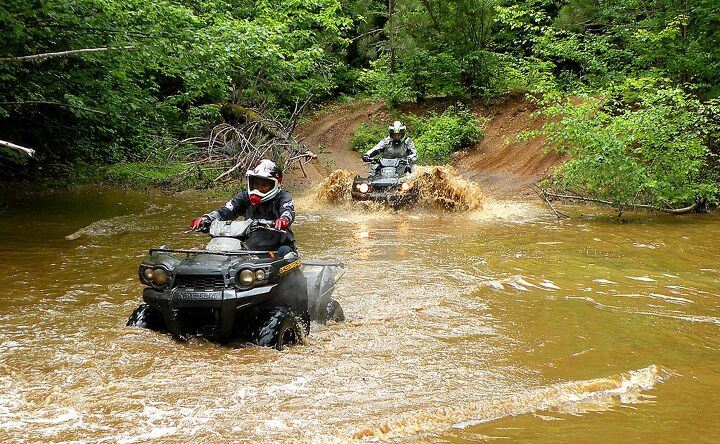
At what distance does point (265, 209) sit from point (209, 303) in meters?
1.63

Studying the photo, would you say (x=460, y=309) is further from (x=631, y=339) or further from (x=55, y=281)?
(x=55, y=281)

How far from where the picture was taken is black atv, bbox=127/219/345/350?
16.1ft

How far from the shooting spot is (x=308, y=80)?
2364cm

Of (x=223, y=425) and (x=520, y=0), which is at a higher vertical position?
(x=520, y=0)

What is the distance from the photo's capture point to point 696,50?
47.9 feet

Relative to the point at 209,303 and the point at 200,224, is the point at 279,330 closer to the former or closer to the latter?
the point at 209,303

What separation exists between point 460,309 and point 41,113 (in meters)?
11.7

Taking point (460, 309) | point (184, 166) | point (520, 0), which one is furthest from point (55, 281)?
point (520, 0)

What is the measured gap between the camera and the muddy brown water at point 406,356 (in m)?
3.83

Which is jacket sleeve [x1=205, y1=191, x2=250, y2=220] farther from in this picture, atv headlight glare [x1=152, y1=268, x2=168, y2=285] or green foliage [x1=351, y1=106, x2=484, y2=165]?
green foliage [x1=351, y1=106, x2=484, y2=165]

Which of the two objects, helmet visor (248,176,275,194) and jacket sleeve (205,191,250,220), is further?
jacket sleeve (205,191,250,220)

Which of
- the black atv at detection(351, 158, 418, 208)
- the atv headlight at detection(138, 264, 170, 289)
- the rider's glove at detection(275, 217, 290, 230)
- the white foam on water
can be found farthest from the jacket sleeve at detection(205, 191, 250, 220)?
the black atv at detection(351, 158, 418, 208)

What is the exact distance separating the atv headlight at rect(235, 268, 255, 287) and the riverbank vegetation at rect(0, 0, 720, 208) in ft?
16.6

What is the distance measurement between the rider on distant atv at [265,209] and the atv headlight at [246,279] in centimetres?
74
